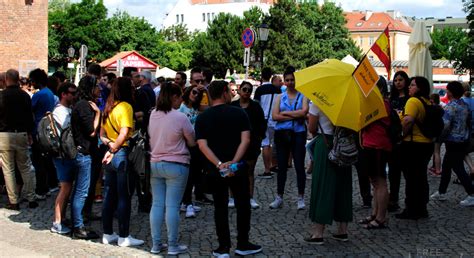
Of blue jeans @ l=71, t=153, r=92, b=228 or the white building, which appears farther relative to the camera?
the white building

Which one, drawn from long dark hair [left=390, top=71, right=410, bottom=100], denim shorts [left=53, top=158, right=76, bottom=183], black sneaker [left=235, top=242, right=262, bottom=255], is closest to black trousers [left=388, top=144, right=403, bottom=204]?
long dark hair [left=390, top=71, right=410, bottom=100]

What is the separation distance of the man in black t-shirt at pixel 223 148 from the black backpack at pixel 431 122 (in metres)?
3.07

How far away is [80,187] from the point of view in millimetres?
8594

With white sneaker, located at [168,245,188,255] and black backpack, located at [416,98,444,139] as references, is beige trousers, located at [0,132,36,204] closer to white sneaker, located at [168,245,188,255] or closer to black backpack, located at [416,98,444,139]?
white sneaker, located at [168,245,188,255]

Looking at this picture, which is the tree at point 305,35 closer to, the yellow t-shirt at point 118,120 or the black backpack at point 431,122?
the black backpack at point 431,122

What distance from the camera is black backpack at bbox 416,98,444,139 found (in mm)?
9492

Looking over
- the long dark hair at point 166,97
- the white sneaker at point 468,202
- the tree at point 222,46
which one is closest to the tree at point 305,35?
the tree at point 222,46

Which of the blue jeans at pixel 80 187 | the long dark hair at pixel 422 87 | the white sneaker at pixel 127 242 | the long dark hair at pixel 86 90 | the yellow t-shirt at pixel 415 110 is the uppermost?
the long dark hair at pixel 422 87

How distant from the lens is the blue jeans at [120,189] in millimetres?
8141

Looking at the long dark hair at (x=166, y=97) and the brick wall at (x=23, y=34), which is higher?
the brick wall at (x=23, y=34)

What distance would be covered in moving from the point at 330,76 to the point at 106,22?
67.7m

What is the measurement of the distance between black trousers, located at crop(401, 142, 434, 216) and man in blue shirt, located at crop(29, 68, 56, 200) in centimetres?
548

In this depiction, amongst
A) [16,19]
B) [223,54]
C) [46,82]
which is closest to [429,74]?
[46,82]

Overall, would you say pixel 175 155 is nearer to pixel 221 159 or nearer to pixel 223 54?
pixel 221 159
